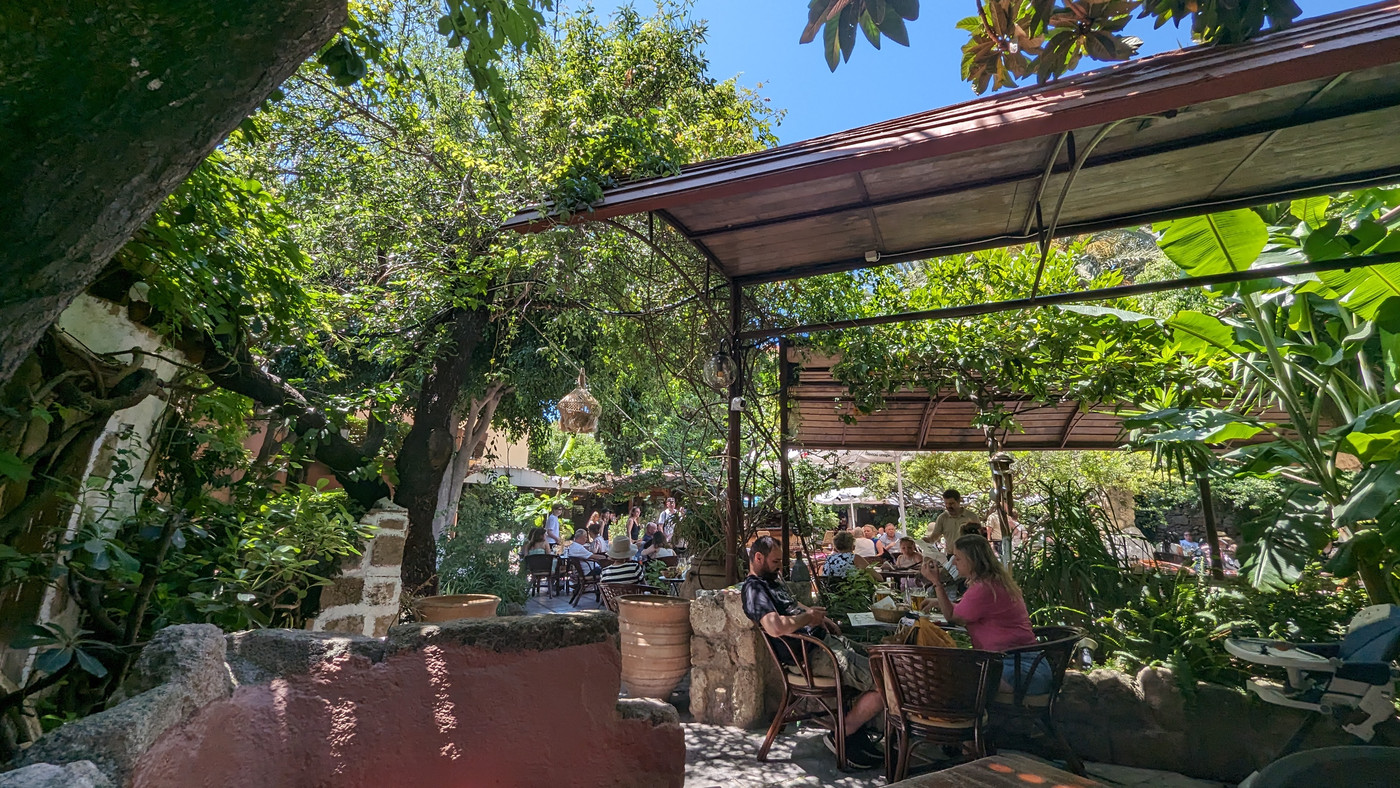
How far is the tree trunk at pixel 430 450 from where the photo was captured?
19.2 ft

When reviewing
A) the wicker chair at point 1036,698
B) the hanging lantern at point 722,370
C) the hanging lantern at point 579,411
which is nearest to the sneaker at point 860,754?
the wicker chair at point 1036,698

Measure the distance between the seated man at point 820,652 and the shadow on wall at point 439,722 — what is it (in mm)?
1596

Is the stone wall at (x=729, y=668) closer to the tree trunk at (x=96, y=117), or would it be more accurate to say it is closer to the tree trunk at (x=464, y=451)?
the tree trunk at (x=96, y=117)

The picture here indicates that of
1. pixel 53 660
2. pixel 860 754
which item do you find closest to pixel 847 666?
pixel 860 754

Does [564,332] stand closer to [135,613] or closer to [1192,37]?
[135,613]

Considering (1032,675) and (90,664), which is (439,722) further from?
(1032,675)

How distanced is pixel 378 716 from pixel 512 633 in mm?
380

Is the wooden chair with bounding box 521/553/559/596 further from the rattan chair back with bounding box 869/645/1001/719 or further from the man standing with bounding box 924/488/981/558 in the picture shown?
the rattan chair back with bounding box 869/645/1001/719

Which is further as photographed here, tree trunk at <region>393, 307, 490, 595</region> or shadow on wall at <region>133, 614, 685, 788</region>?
tree trunk at <region>393, 307, 490, 595</region>

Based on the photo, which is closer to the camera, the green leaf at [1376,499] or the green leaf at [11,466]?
the green leaf at [11,466]

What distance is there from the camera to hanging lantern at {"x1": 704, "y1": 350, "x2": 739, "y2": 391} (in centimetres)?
459

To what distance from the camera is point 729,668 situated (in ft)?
14.2

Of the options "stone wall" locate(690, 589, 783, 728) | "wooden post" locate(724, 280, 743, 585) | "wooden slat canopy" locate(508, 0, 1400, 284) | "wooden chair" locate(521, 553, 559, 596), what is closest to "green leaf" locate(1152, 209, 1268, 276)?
"wooden slat canopy" locate(508, 0, 1400, 284)

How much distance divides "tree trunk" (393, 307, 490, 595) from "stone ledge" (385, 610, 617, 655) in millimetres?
3748
